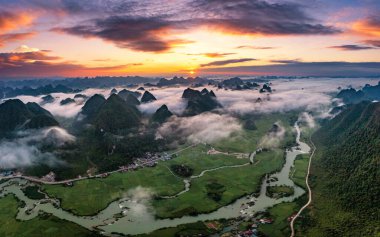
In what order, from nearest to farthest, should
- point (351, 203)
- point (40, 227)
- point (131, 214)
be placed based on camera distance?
point (40, 227) < point (351, 203) < point (131, 214)

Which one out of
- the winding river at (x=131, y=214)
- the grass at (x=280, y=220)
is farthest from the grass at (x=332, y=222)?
the winding river at (x=131, y=214)

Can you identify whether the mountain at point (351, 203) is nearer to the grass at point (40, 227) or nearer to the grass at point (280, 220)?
the grass at point (280, 220)

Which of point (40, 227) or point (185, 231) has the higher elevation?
point (185, 231)

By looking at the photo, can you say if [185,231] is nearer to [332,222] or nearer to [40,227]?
[332,222]

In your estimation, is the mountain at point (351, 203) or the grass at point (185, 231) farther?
the grass at point (185, 231)

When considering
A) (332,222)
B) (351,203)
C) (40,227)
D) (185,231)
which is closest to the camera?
(185,231)

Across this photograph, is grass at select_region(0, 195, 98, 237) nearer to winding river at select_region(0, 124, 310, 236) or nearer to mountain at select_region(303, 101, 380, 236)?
winding river at select_region(0, 124, 310, 236)

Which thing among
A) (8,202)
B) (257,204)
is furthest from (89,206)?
(257,204)

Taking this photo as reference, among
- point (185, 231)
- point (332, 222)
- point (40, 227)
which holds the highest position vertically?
point (332, 222)

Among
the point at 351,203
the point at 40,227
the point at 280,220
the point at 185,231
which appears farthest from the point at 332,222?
the point at 40,227

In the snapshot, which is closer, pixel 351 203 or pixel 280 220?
pixel 280 220
